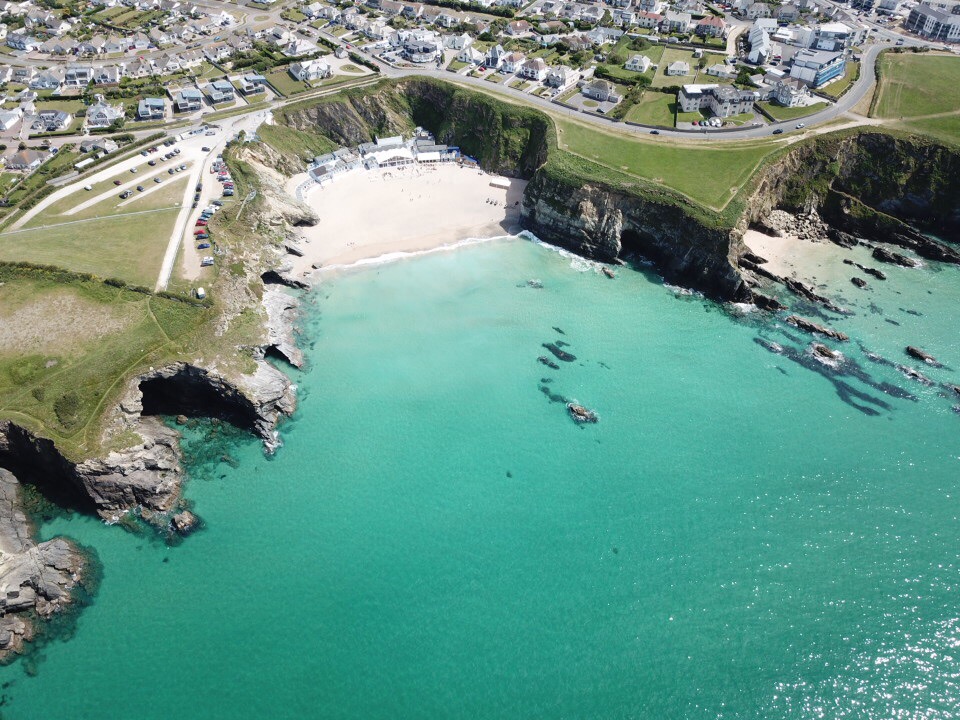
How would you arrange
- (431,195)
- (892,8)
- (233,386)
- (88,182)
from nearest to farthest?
(233,386), (88,182), (431,195), (892,8)

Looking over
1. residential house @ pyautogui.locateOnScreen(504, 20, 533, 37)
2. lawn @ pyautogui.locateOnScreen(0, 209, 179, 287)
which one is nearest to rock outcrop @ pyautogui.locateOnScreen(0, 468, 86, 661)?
lawn @ pyautogui.locateOnScreen(0, 209, 179, 287)

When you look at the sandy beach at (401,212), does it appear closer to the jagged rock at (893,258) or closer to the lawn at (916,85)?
the jagged rock at (893,258)

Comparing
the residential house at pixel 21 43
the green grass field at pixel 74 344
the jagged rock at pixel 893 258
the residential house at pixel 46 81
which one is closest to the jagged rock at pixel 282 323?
the green grass field at pixel 74 344

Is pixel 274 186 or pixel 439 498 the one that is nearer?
pixel 439 498

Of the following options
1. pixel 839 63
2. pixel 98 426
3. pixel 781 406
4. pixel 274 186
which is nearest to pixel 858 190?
pixel 839 63

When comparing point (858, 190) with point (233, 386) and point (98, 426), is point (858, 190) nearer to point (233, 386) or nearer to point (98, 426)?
point (233, 386)

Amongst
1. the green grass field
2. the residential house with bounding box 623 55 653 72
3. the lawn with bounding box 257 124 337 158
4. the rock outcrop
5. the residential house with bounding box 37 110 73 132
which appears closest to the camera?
the rock outcrop

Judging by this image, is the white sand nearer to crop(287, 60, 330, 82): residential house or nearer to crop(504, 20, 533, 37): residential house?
crop(504, 20, 533, 37): residential house
